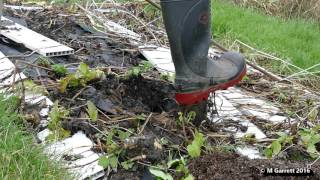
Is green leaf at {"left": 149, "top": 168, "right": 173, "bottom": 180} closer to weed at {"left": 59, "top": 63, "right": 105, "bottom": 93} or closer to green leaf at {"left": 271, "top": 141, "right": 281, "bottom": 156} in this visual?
green leaf at {"left": 271, "top": 141, "right": 281, "bottom": 156}

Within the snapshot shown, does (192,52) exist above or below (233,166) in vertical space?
above

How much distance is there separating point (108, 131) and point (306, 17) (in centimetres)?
524

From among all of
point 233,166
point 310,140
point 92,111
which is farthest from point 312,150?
point 92,111

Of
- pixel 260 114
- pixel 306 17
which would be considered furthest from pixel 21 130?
pixel 306 17

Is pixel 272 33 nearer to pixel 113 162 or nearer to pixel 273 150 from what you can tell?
pixel 273 150

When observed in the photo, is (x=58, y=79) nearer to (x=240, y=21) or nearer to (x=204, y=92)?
(x=204, y=92)

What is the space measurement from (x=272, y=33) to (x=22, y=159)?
143 inches

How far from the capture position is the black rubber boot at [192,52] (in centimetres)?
219

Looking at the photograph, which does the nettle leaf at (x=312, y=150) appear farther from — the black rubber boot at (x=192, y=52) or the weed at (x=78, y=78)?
the weed at (x=78, y=78)

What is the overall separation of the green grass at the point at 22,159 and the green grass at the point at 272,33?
9.16 ft

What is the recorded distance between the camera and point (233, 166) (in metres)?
2.00

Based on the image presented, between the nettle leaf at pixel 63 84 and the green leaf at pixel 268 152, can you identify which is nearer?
the green leaf at pixel 268 152

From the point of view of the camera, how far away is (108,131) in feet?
7.39

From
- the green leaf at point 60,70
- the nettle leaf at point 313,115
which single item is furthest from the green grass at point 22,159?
the nettle leaf at point 313,115
